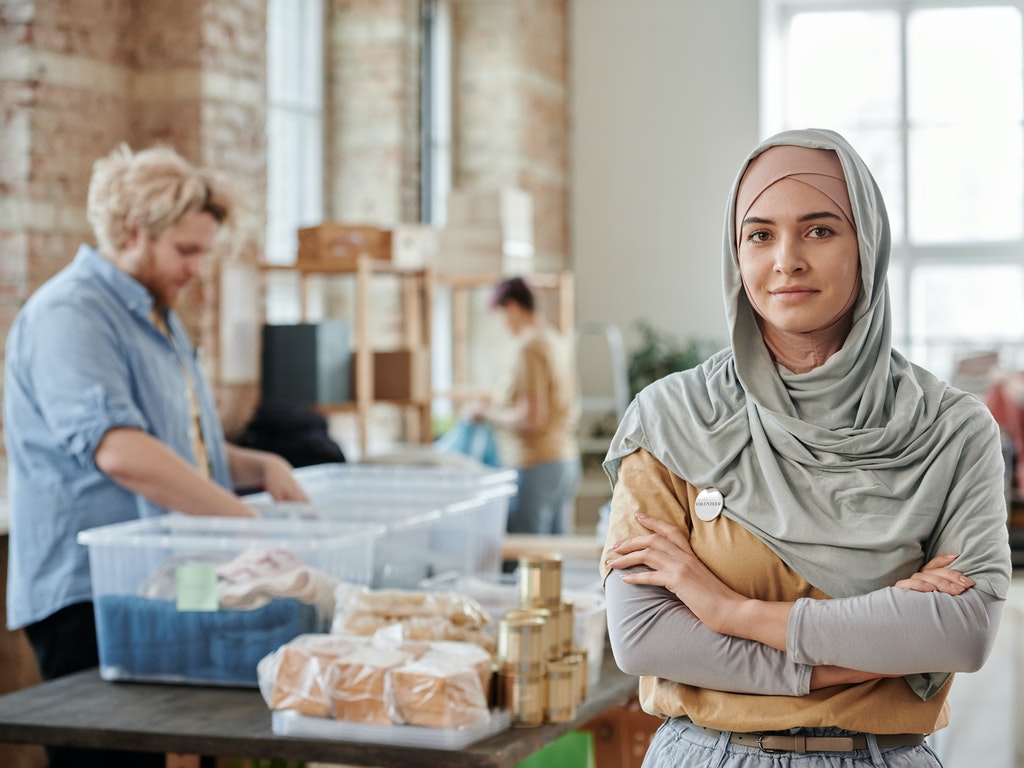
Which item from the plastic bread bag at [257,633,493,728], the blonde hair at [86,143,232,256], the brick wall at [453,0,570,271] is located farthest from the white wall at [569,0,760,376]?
the plastic bread bag at [257,633,493,728]

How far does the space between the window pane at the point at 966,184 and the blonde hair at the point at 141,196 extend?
6.42 m

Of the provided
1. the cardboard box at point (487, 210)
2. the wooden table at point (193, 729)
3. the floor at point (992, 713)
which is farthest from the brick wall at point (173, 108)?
the floor at point (992, 713)

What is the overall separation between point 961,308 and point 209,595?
691cm

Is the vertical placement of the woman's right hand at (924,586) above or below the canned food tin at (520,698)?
above

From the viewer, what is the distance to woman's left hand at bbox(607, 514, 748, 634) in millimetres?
1426

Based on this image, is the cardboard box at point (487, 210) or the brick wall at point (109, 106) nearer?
the brick wall at point (109, 106)

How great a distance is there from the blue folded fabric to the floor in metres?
2.48

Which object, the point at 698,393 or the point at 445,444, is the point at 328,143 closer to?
the point at 445,444

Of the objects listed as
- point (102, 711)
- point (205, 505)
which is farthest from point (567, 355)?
point (102, 711)

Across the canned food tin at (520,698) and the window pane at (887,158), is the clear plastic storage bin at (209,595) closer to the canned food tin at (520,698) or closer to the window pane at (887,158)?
the canned food tin at (520,698)

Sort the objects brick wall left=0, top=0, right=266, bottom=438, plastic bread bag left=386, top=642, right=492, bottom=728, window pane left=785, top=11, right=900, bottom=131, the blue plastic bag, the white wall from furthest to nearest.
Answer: window pane left=785, top=11, right=900, bottom=131 → the white wall → the blue plastic bag → brick wall left=0, top=0, right=266, bottom=438 → plastic bread bag left=386, top=642, right=492, bottom=728

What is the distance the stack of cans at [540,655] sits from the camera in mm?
2025

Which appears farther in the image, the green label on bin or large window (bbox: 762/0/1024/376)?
large window (bbox: 762/0/1024/376)

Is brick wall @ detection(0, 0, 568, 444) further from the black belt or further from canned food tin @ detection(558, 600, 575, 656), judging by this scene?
the black belt
